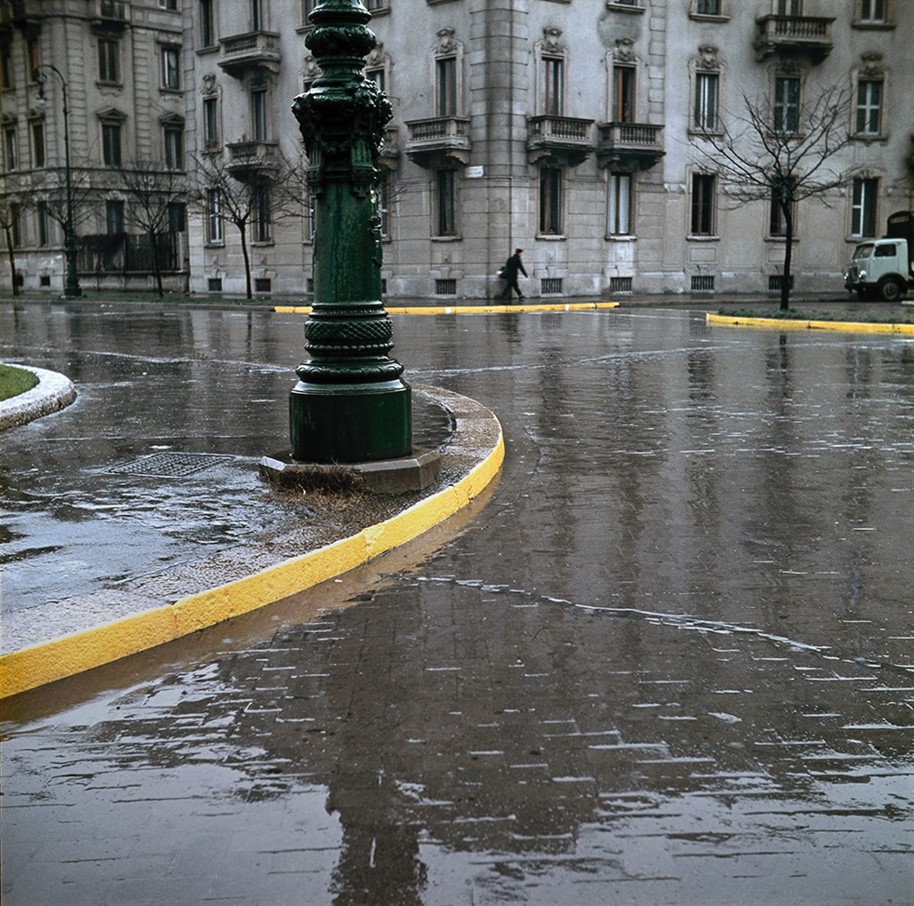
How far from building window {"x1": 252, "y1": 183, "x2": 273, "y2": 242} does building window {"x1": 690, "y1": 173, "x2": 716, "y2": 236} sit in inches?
598

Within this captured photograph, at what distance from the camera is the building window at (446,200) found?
39.0 m

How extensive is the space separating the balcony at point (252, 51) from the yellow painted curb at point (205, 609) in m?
39.2

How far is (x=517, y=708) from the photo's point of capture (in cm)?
395

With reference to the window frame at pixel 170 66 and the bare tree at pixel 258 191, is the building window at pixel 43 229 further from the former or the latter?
the bare tree at pixel 258 191

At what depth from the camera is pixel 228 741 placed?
12.2ft

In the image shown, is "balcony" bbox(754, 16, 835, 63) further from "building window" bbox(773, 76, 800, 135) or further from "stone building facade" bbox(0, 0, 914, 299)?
"building window" bbox(773, 76, 800, 135)

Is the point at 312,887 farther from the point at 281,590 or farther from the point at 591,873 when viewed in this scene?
the point at 281,590

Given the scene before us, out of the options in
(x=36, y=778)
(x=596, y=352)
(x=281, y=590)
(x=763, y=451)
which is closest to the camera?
(x=36, y=778)

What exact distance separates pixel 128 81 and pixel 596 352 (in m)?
48.2

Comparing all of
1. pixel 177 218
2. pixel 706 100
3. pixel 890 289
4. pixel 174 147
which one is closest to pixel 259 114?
pixel 177 218

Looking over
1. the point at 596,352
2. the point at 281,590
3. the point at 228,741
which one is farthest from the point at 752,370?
the point at 228,741

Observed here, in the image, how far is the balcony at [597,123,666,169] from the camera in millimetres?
38875

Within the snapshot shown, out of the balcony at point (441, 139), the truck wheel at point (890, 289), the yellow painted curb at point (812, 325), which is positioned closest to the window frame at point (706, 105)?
the truck wheel at point (890, 289)

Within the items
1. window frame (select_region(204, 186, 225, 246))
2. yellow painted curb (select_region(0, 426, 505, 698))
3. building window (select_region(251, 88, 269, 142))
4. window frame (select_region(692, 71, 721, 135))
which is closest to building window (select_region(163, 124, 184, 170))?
window frame (select_region(204, 186, 225, 246))
